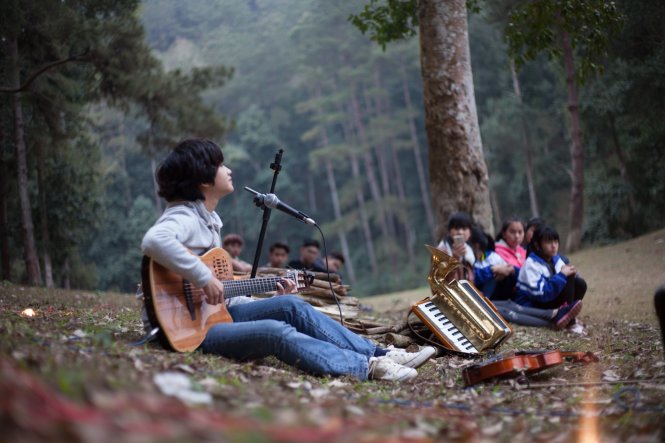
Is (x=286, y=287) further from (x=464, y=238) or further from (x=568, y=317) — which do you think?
(x=568, y=317)

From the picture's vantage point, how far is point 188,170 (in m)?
4.48

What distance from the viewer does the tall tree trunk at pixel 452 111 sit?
8.88m

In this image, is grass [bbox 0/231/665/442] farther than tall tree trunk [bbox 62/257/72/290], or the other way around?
tall tree trunk [bbox 62/257/72/290]

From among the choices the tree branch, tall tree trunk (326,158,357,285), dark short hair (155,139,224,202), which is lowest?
tall tree trunk (326,158,357,285)

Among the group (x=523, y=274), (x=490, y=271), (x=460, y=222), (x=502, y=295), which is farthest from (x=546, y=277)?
(x=460, y=222)

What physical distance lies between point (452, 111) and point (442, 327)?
3.94m

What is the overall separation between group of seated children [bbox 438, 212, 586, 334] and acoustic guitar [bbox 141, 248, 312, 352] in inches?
131

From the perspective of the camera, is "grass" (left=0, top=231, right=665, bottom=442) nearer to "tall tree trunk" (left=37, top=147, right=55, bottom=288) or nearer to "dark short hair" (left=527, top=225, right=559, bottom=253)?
"dark short hair" (left=527, top=225, right=559, bottom=253)

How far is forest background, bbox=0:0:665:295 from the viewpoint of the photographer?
51.7ft

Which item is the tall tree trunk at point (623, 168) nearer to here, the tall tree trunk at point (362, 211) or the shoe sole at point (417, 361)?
the shoe sole at point (417, 361)

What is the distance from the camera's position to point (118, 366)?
305cm

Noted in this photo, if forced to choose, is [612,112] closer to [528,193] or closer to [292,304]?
[528,193]

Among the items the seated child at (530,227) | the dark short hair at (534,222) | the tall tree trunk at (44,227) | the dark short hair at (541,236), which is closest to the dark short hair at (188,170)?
the dark short hair at (541,236)

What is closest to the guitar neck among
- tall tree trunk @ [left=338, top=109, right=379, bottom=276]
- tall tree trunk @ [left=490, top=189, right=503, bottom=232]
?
tall tree trunk @ [left=490, top=189, right=503, bottom=232]
